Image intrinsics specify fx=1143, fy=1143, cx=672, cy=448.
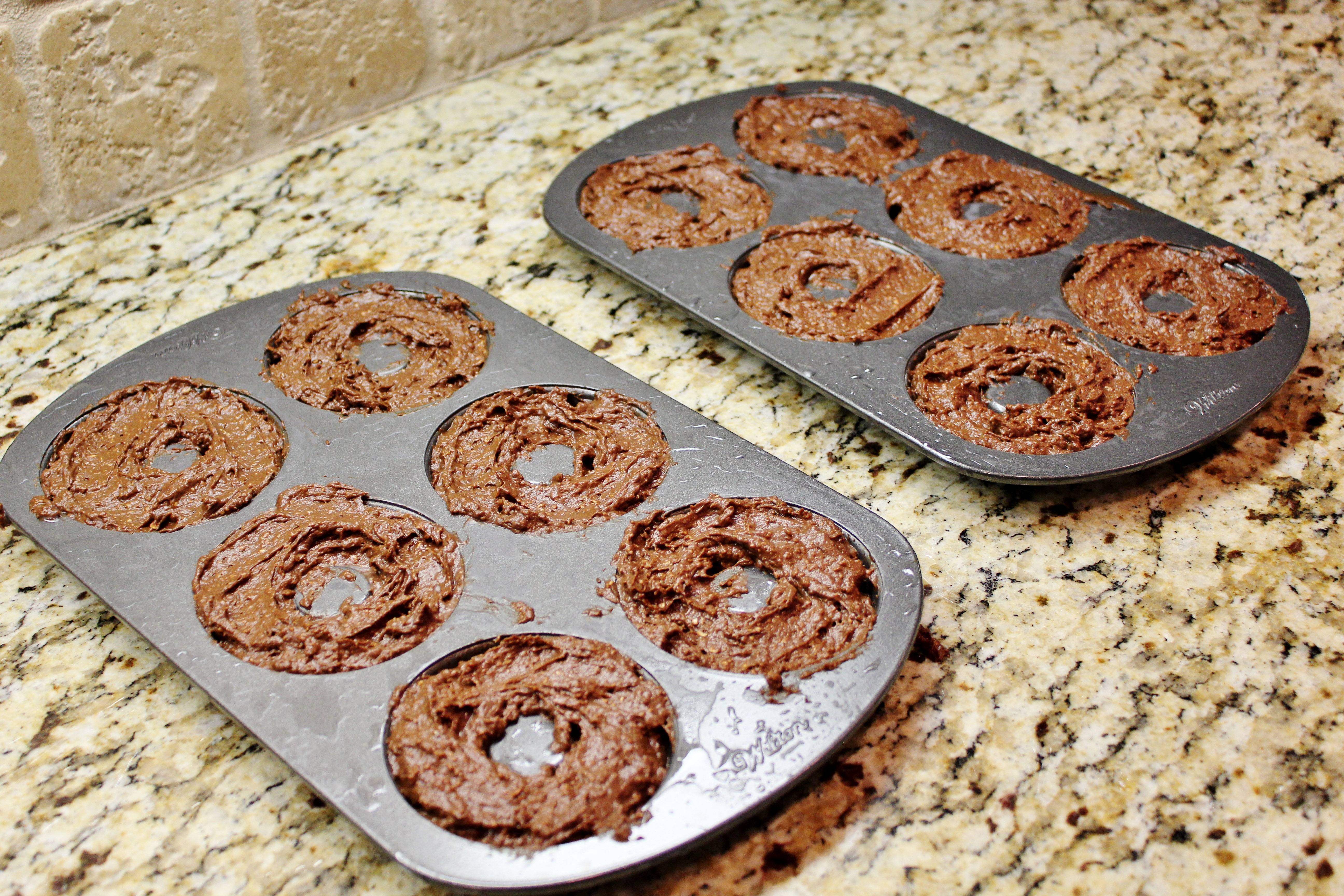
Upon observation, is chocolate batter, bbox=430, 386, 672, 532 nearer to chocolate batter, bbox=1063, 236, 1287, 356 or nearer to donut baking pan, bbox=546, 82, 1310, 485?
donut baking pan, bbox=546, 82, 1310, 485

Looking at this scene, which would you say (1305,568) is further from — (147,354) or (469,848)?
(147,354)

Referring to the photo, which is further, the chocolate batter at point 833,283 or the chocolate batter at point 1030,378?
the chocolate batter at point 833,283

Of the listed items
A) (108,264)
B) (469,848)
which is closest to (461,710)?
(469,848)

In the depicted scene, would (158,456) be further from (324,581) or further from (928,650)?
(928,650)

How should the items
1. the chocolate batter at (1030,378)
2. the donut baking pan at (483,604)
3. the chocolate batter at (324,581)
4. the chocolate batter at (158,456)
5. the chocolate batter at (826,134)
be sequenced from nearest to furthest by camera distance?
1. the donut baking pan at (483,604)
2. the chocolate batter at (324,581)
3. the chocolate batter at (158,456)
4. the chocolate batter at (1030,378)
5. the chocolate batter at (826,134)

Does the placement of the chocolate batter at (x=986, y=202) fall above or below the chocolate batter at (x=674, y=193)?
above

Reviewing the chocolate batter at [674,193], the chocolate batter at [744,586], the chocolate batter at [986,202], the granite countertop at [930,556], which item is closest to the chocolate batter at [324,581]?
the granite countertop at [930,556]

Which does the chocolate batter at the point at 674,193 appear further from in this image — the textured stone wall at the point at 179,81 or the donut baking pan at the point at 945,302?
the textured stone wall at the point at 179,81
